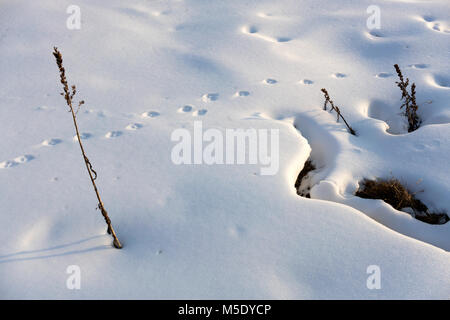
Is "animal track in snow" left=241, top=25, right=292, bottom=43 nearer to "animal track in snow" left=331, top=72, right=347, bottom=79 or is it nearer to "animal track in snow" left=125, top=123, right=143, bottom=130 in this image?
"animal track in snow" left=331, top=72, right=347, bottom=79

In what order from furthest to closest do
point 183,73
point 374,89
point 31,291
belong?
point 183,73
point 374,89
point 31,291

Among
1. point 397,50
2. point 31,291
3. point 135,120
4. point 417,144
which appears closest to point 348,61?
point 397,50

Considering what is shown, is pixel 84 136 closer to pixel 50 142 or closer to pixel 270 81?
pixel 50 142

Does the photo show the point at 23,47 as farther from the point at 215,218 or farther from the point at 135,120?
the point at 215,218

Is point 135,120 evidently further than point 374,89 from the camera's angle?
No

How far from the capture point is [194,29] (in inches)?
192

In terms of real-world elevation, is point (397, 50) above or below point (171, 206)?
above

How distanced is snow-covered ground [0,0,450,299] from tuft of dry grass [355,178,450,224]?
8 cm

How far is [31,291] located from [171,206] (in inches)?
38.5

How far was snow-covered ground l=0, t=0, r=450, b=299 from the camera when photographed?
83.7 inches

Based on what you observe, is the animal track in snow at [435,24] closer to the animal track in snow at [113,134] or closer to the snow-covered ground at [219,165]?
the snow-covered ground at [219,165]

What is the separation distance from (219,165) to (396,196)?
53.3 inches

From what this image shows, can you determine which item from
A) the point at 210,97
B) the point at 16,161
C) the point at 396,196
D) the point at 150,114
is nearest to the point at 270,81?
the point at 210,97

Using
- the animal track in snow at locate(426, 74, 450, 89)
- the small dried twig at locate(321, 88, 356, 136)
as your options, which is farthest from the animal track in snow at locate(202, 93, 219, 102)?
the animal track in snow at locate(426, 74, 450, 89)
